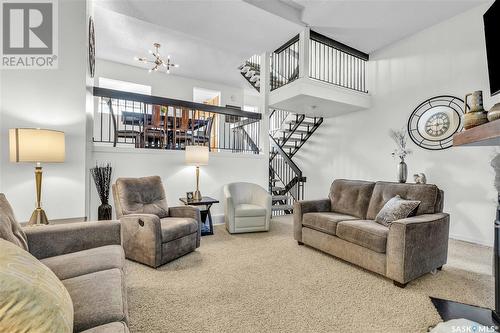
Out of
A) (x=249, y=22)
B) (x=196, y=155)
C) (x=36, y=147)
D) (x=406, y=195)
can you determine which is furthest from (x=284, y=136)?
(x=36, y=147)

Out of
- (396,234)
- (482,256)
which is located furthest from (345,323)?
(482,256)

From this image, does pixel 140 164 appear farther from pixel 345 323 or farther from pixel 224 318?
pixel 345 323

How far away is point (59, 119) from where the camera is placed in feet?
8.59

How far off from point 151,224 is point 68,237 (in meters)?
0.72

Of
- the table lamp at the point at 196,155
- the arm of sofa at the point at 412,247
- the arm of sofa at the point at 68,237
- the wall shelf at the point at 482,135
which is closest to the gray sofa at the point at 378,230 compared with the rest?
the arm of sofa at the point at 412,247

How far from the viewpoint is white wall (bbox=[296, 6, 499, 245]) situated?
3.47 meters

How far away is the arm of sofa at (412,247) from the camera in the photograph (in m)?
2.06

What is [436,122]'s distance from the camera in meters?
3.89

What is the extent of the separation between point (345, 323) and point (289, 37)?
4730 mm

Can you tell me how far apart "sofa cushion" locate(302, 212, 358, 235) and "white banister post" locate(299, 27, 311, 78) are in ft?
8.43

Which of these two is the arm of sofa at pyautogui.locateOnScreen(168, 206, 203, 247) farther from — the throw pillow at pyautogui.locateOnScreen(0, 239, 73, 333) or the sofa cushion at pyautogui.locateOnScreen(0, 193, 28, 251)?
the throw pillow at pyautogui.locateOnScreen(0, 239, 73, 333)

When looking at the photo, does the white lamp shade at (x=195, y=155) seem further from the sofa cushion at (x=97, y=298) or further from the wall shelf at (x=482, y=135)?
the wall shelf at (x=482, y=135)

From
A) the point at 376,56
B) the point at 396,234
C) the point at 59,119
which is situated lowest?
the point at 396,234

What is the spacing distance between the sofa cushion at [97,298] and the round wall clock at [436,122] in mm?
4762
